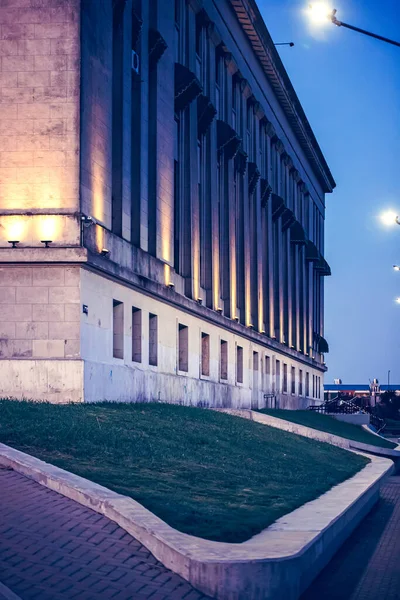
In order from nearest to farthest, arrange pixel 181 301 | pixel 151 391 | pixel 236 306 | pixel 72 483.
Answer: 1. pixel 72 483
2. pixel 151 391
3. pixel 181 301
4. pixel 236 306

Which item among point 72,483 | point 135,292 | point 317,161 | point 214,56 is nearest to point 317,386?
point 317,161

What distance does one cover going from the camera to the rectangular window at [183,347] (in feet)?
125

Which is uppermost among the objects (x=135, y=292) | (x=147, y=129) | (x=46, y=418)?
(x=147, y=129)

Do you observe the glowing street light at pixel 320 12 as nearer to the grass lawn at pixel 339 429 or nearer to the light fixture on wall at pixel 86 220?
the light fixture on wall at pixel 86 220

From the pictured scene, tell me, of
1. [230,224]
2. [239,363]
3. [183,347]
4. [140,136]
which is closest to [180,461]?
[140,136]

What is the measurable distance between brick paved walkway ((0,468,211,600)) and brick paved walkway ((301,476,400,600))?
224cm

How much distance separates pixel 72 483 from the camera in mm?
12352

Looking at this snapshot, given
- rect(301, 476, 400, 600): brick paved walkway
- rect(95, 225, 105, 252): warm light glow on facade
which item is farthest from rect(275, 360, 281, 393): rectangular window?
rect(301, 476, 400, 600): brick paved walkway

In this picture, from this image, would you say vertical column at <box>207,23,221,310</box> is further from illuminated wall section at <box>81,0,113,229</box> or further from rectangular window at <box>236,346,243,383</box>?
illuminated wall section at <box>81,0,113,229</box>

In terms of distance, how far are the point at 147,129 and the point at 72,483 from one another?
22.8 metres

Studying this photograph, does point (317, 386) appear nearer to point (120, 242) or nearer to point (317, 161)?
point (317, 161)

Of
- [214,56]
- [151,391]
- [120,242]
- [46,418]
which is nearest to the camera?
[46,418]

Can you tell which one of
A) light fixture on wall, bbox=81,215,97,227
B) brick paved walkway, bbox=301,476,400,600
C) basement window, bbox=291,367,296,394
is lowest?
brick paved walkway, bbox=301,476,400,600

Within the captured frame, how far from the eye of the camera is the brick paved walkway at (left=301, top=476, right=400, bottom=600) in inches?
451
